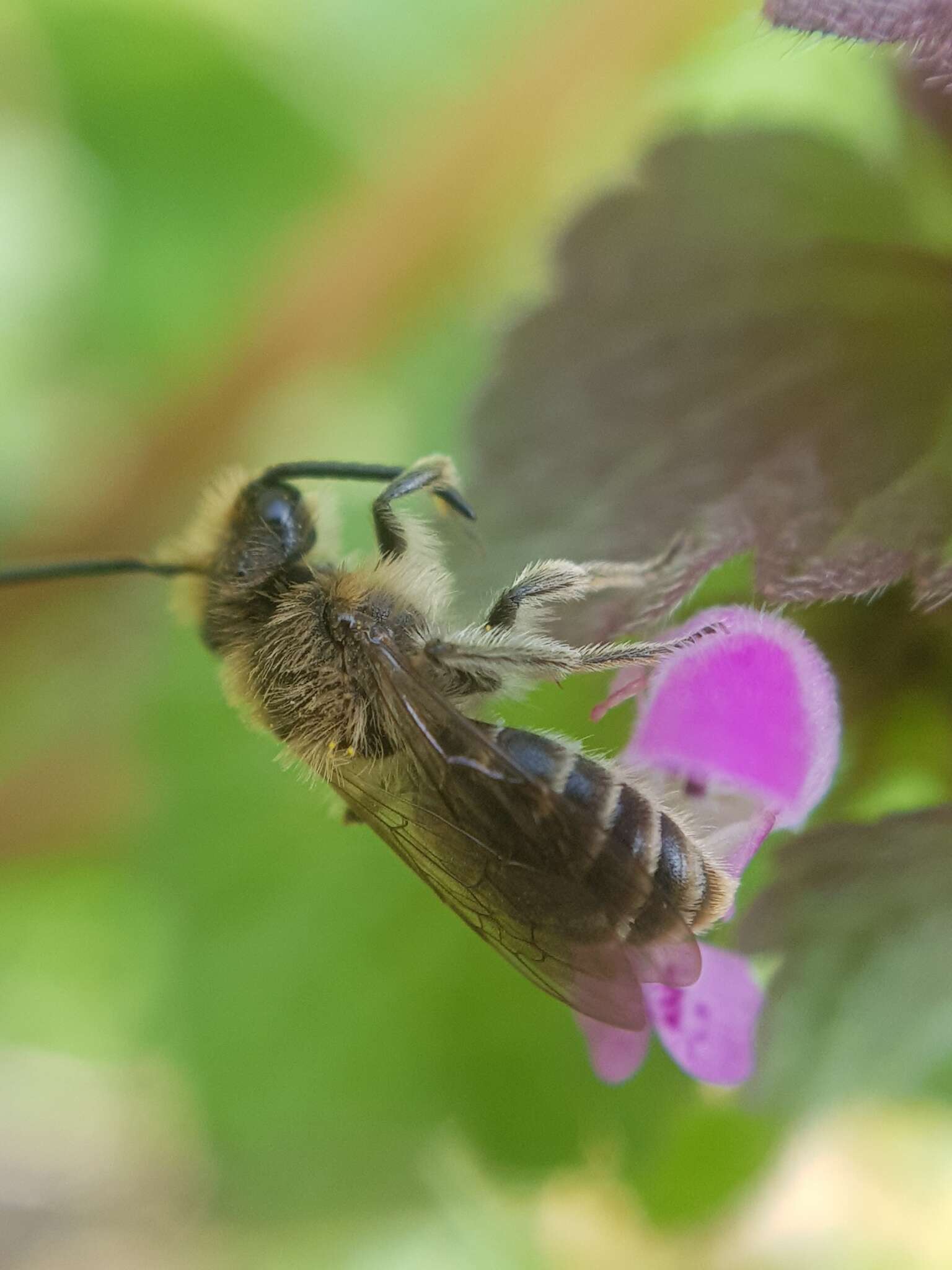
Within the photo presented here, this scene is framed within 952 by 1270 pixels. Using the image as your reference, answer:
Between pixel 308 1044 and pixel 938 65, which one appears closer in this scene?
pixel 938 65

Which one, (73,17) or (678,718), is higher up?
(73,17)

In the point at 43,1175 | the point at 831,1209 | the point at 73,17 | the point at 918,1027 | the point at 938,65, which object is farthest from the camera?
the point at 43,1175

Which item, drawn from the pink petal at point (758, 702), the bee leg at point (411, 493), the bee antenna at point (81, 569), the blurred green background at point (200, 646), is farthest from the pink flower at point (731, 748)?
the blurred green background at point (200, 646)

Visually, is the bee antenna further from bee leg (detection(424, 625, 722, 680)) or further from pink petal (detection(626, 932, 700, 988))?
pink petal (detection(626, 932, 700, 988))

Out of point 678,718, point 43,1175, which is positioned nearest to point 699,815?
point 678,718

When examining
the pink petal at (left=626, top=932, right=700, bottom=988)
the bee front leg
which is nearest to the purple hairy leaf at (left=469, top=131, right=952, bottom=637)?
the bee front leg

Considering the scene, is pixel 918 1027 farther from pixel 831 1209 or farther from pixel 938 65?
pixel 831 1209
